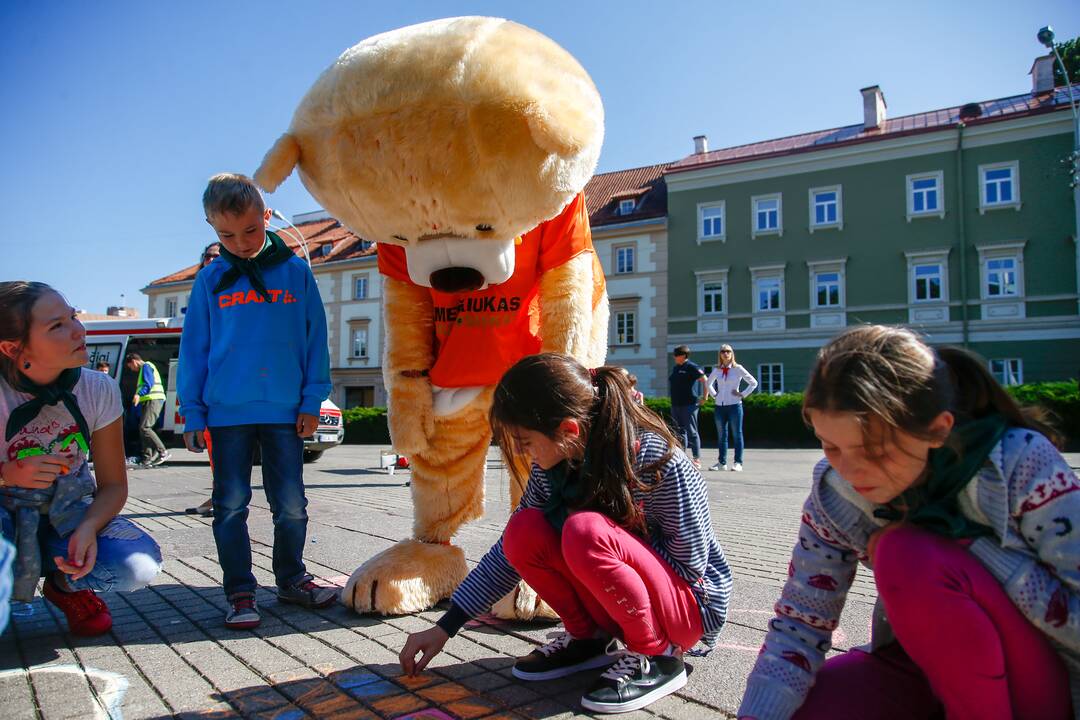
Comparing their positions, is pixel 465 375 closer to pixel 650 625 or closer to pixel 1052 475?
pixel 650 625

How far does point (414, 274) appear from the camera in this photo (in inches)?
107

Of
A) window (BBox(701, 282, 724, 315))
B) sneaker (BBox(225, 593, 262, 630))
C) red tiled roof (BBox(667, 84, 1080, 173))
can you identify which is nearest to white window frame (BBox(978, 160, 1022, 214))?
red tiled roof (BBox(667, 84, 1080, 173))

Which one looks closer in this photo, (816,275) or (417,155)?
(417,155)

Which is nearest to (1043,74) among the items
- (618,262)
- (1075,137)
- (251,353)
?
(1075,137)

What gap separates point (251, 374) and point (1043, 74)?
3034 centimetres

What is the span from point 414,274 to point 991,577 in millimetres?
2024

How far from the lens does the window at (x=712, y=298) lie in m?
27.3

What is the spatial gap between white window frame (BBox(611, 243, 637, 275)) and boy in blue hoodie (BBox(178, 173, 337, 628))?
1045 inches

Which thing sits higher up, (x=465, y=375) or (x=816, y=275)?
(x=816, y=275)

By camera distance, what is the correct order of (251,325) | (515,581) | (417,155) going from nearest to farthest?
(515,581) → (417,155) → (251,325)

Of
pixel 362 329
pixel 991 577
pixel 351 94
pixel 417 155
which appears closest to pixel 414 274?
pixel 417 155

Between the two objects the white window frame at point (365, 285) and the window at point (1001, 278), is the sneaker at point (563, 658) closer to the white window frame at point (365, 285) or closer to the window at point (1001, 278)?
the window at point (1001, 278)

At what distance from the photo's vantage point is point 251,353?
288 centimetres

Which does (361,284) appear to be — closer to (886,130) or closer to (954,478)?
(886,130)
